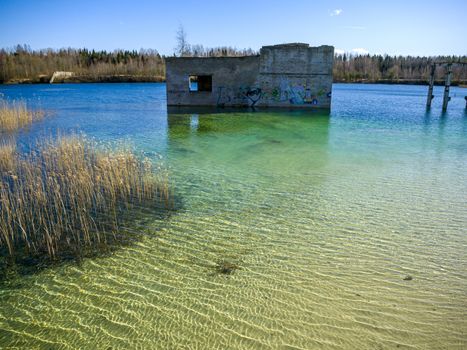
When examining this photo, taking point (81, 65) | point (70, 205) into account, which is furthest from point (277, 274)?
point (81, 65)

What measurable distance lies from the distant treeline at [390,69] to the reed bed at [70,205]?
263 ft

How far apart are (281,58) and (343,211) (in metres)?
19.5

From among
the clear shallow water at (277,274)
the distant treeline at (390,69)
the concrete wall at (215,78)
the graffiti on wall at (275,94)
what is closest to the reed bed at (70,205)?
the clear shallow water at (277,274)

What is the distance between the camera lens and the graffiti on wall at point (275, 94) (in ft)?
82.8

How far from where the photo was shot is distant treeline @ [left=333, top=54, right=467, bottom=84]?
257 feet

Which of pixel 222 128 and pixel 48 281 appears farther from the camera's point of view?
pixel 222 128

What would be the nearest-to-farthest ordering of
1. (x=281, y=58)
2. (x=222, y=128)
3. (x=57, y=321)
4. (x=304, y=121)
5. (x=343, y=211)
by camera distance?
(x=57, y=321), (x=343, y=211), (x=222, y=128), (x=304, y=121), (x=281, y=58)

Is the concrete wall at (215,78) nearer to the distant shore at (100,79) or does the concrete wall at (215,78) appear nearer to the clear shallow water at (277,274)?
the clear shallow water at (277,274)

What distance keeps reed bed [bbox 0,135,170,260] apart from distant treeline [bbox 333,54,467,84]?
80.0 m

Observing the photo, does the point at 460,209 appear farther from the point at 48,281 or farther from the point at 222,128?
the point at 222,128

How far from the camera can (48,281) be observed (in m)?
4.83

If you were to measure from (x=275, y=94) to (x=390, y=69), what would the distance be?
7386 cm

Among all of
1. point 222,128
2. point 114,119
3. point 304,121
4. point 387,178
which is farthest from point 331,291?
point 114,119

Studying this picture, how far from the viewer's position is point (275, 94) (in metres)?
25.4
